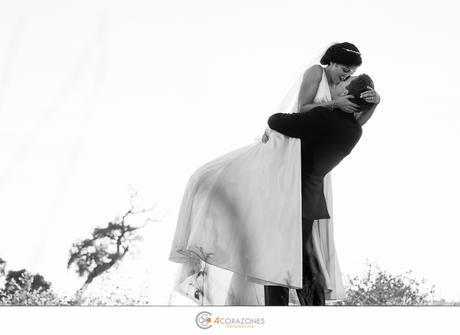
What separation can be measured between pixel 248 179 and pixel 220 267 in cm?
33

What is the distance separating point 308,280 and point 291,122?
603 millimetres

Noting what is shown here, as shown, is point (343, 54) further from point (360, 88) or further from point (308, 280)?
point (308, 280)

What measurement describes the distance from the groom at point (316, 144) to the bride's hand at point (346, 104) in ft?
0.05

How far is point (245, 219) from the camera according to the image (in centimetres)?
260

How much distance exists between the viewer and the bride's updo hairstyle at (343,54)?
2.53 metres

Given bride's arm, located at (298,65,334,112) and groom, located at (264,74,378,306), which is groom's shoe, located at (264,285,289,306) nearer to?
groom, located at (264,74,378,306)

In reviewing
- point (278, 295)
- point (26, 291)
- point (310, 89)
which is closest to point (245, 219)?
point (278, 295)

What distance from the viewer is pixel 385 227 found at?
7.89 feet

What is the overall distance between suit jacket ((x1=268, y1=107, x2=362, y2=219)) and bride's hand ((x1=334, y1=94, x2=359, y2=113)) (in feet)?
0.10

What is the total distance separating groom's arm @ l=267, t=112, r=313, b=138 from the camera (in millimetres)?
2592
